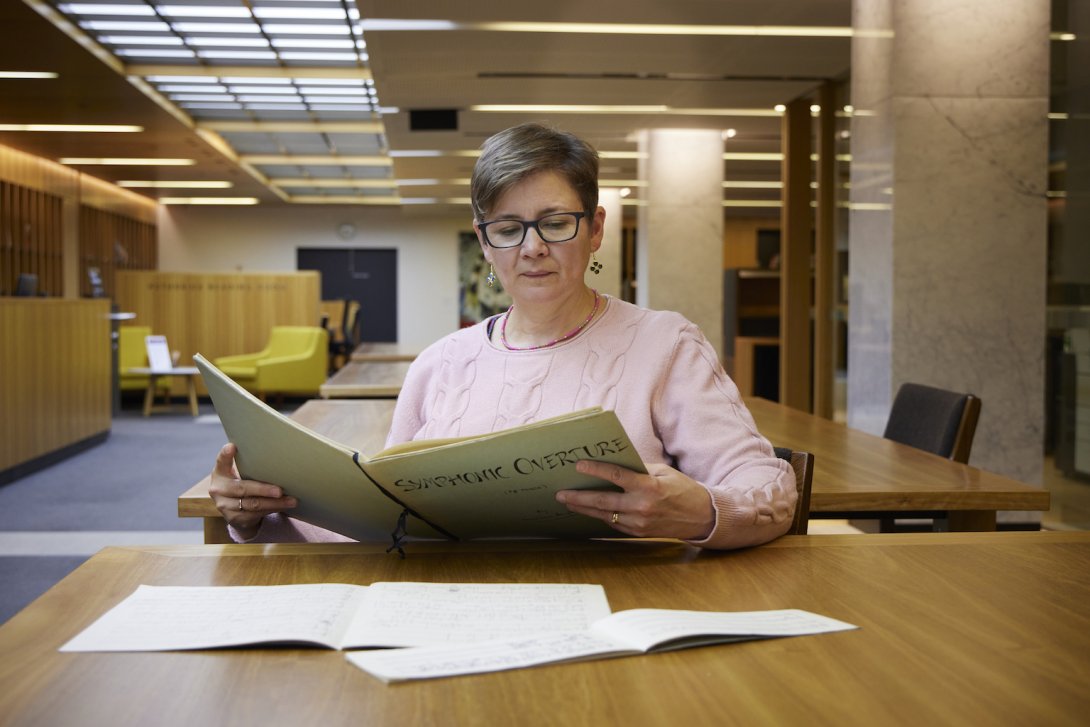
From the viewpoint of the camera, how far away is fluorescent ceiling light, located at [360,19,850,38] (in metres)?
6.60

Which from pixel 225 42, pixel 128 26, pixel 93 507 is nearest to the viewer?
pixel 93 507

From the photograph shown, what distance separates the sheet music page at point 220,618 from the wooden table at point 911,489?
1230 millimetres

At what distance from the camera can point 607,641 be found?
3.15 ft

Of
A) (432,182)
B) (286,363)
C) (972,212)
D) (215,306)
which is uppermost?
(432,182)

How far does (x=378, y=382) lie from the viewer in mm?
5027

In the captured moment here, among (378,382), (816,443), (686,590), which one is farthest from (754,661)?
(378,382)

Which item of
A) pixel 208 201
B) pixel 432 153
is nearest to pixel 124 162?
pixel 432 153

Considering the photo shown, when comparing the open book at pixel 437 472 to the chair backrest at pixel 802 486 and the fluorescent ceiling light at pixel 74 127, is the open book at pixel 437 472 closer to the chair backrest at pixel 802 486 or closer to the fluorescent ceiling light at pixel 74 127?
the chair backrest at pixel 802 486

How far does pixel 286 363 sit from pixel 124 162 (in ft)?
13.1

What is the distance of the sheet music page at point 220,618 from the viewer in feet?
3.19

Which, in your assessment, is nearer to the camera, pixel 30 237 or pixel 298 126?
pixel 298 126

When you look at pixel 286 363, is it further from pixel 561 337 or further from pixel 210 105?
pixel 561 337

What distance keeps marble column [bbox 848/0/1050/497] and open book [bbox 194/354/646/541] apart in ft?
13.4

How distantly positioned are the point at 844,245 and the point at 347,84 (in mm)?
5436
